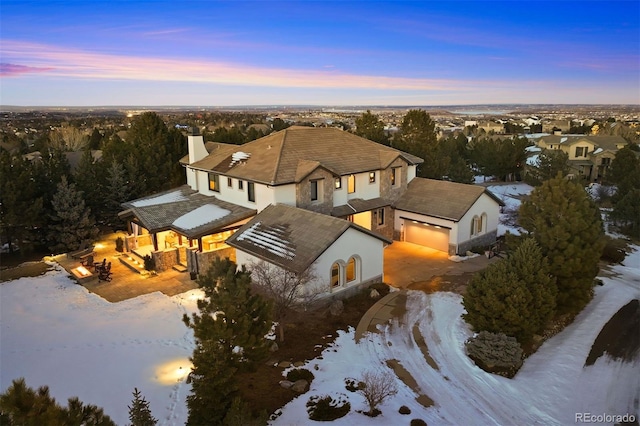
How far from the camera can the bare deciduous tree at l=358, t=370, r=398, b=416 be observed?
520 inches

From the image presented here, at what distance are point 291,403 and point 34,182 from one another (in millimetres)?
23919

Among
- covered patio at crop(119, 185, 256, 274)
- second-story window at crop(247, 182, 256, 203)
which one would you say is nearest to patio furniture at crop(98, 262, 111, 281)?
covered patio at crop(119, 185, 256, 274)

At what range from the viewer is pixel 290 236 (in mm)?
21922

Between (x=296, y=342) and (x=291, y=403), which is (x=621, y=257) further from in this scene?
(x=291, y=403)

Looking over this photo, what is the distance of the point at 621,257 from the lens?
2919 centimetres

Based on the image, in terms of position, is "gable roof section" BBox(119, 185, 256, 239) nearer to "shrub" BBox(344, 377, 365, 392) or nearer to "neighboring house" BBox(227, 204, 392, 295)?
"neighboring house" BBox(227, 204, 392, 295)

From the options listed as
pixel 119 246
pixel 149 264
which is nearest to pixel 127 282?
pixel 149 264

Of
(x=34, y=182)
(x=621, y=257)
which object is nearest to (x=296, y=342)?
(x=34, y=182)

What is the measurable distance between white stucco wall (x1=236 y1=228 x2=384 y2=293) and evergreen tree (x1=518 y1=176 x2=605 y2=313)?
7.94m

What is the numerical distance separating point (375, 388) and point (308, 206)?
50.0 ft

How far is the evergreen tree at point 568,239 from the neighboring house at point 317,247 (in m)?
7.93

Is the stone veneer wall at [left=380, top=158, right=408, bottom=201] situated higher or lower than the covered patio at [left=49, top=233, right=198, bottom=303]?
higher

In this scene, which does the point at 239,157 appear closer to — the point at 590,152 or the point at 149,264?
the point at 149,264

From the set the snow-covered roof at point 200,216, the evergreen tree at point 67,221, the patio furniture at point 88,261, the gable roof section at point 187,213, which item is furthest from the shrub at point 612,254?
the evergreen tree at point 67,221
